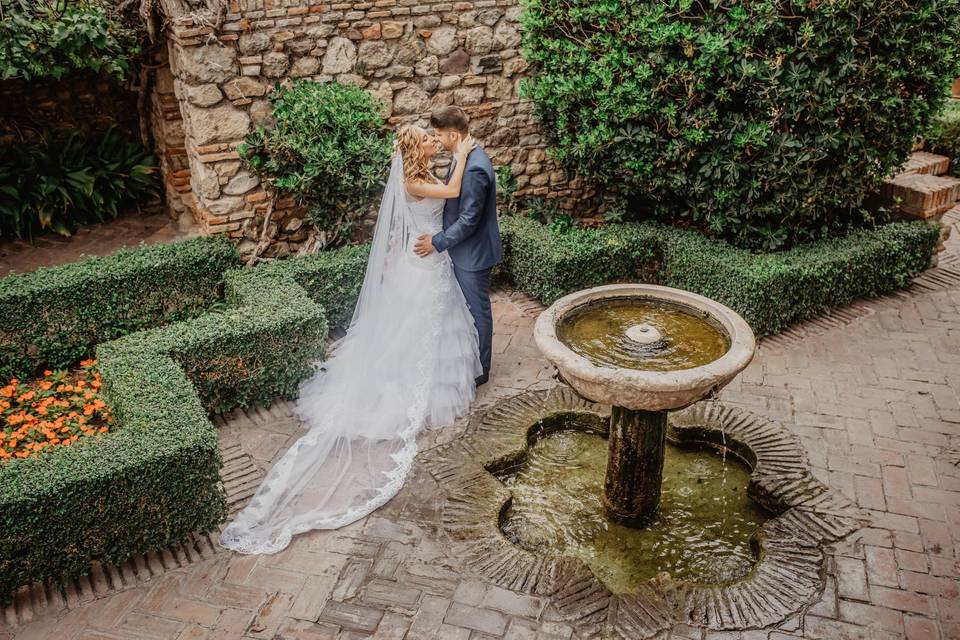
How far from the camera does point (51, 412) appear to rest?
222 inches

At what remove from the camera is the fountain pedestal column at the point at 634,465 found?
4438 millimetres

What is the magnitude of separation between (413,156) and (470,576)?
9.73ft

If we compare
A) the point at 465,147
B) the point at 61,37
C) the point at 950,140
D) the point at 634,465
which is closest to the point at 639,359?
the point at 634,465

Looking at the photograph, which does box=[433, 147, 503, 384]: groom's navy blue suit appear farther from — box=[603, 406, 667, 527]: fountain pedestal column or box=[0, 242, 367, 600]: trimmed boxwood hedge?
box=[603, 406, 667, 527]: fountain pedestal column

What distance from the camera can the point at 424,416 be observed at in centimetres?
553

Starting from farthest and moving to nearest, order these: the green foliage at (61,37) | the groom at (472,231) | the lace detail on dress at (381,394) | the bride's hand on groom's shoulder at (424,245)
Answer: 1. the green foliage at (61,37)
2. the bride's hand on groom's shoulder at (424,245)
3. the groom at (472,231)
4. the lace detail on dress at (381,394)

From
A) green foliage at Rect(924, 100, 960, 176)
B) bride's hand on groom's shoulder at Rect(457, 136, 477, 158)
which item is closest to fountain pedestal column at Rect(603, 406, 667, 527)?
bride's hand on groom's shoulder at Rect(457, 136, 477, 158)

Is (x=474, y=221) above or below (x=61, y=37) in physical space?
below

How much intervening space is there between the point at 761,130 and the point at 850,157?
0.83 m

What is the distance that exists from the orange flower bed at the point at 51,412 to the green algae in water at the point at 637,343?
11.0 ft

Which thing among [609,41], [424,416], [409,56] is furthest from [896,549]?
[409,56]

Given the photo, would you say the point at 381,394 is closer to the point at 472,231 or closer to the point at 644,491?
the point at 472,231

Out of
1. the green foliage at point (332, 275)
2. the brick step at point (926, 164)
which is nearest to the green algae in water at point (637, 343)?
the green foliage at point (332, 275)

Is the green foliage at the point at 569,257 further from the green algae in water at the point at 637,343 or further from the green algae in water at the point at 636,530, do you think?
the green algae in water at the point at 637,343
